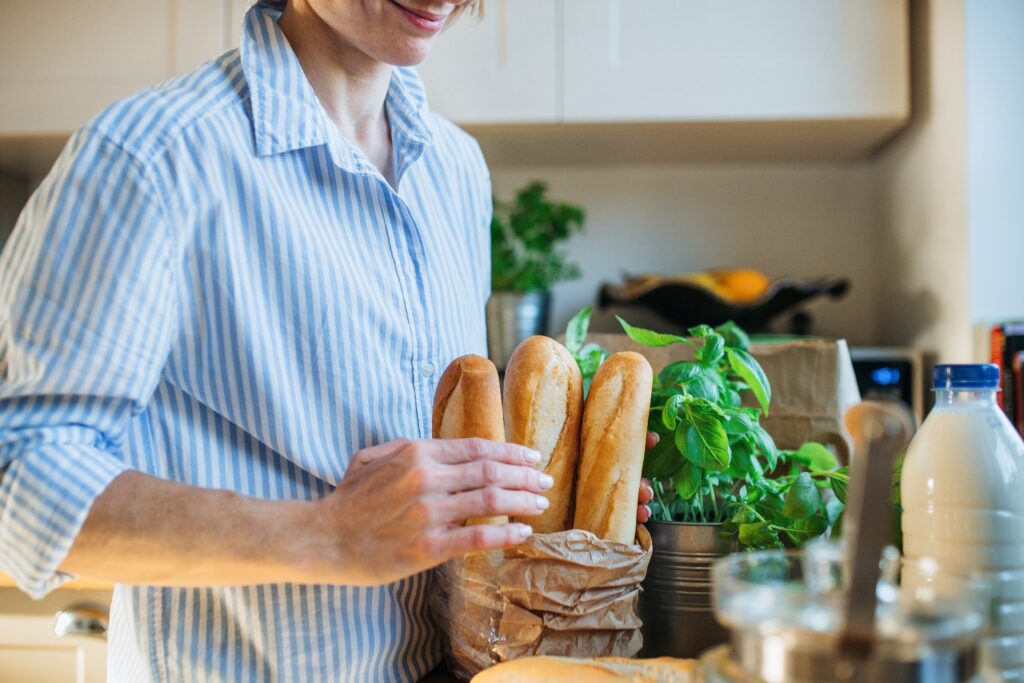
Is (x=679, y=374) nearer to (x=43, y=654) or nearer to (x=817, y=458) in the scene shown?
(x=817, y=458)

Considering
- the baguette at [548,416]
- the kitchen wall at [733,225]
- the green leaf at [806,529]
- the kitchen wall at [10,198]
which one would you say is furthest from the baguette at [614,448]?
the kitchen wall at [10,198]

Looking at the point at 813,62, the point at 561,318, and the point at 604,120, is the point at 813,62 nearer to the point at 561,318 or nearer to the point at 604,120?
the point at 604,120

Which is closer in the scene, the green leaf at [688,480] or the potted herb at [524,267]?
the green leaf at [688,480]

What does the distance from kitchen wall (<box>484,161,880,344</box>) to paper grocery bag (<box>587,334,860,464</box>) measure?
0.99m

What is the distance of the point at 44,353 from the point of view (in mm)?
583

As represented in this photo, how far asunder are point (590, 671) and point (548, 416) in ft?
0.66

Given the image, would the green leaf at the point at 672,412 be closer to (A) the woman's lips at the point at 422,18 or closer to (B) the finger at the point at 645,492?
(B) the finger at the point at 645,492

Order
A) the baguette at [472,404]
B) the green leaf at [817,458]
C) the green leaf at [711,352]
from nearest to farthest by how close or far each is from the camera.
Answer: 1. the baguette at [472,404]
2. the green leaf at [711,352]
3. the green leaf at [817,458]

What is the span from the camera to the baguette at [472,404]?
0.65 meters

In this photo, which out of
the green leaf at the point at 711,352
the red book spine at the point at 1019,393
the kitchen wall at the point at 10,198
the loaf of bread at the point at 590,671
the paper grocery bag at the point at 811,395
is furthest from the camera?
the kitchen wall at the point at 10,198

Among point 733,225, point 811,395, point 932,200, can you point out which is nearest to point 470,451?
point 811,395

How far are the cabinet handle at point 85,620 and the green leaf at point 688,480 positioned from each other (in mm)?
995

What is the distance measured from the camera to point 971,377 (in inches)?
22.9

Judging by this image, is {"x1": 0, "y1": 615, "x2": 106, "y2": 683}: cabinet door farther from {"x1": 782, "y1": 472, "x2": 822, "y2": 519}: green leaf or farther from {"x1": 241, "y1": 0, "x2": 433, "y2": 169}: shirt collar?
{"x1": 782, "y1": 472, "x2": 822, "y2": 519}: green leaf
